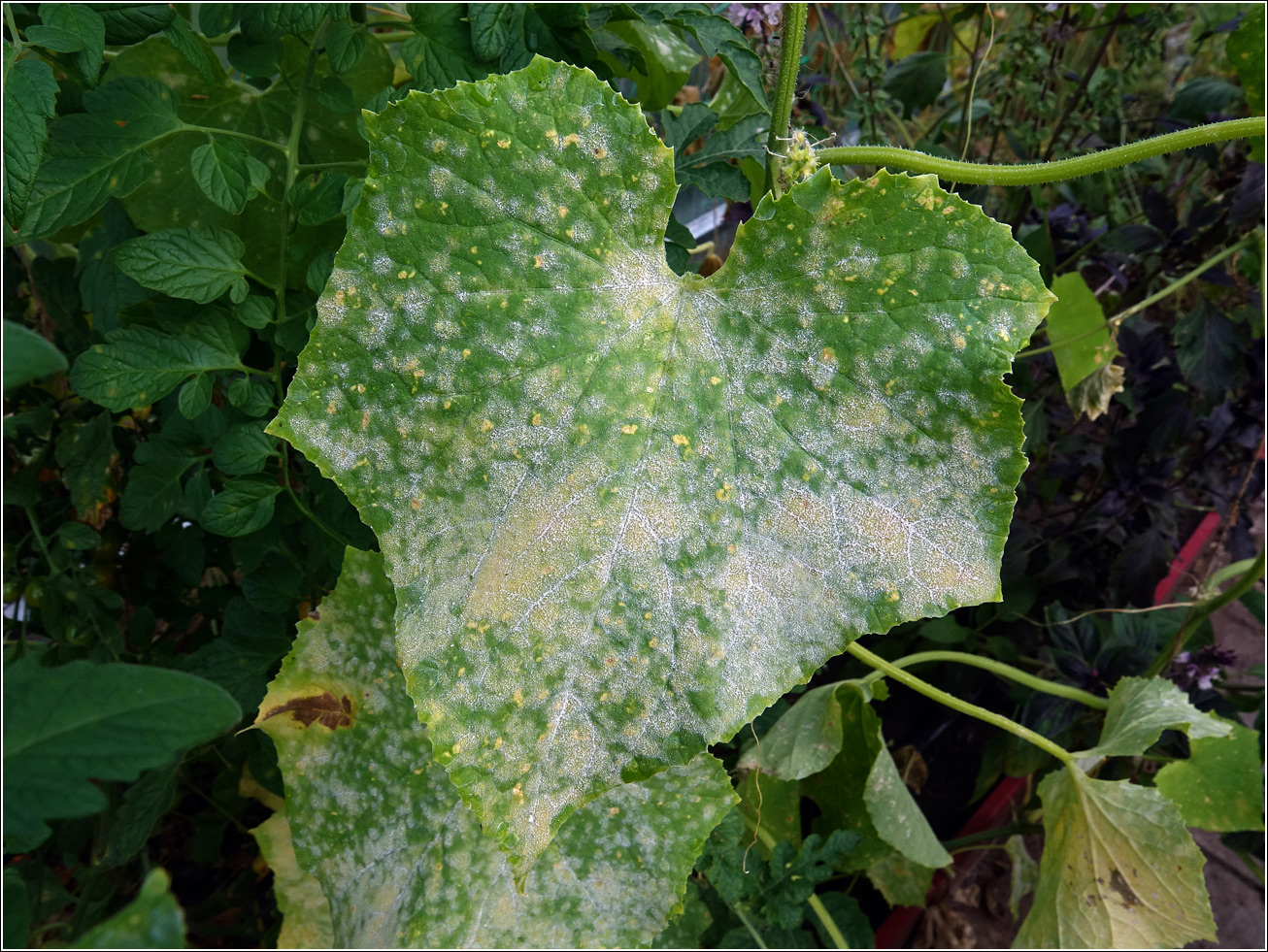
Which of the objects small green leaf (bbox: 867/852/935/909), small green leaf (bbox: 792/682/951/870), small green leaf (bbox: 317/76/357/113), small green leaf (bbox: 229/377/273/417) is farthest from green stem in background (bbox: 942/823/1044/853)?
small green leaf (bbox: 317/76/357/113)

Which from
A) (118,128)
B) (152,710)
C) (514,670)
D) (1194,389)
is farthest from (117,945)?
(1194,389)

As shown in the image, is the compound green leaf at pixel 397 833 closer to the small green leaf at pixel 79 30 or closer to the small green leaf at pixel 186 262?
the small green leaf at pixel 186 262

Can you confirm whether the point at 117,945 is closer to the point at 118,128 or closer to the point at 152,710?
the point at 152,710

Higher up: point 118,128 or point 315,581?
point 118,128

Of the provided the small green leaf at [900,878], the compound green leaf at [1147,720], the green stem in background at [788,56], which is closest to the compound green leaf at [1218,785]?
the compound green leaf at [1147,720]

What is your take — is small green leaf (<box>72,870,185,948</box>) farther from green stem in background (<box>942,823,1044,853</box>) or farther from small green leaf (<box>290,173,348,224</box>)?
green stem in background (<box>942,823,1044,853</box>)

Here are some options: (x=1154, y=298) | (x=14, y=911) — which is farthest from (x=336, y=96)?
(x=1154, y=298)

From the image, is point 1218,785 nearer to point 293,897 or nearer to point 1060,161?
point 1060,161
